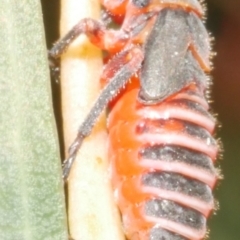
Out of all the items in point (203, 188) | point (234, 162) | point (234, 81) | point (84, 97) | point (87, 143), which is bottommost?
point (234, 162)

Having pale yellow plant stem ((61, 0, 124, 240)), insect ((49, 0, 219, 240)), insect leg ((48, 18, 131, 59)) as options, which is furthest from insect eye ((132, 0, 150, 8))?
pale yellow plant stem ((61, 0, 124, 240))

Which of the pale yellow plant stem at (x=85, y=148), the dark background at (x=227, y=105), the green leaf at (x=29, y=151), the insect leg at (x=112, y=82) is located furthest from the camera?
the dark background at (x=227, y=105)

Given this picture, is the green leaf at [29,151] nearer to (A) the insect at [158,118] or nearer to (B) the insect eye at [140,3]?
(A) the insect at [158,118]

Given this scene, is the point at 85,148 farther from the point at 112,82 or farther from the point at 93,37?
the point at 93,37

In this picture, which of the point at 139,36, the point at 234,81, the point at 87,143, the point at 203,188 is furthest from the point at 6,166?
the point at 234,81

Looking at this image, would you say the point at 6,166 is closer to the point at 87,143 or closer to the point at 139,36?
the point at 87,143

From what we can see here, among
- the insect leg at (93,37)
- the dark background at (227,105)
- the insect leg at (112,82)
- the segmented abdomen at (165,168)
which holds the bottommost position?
the dark background at (227,105)

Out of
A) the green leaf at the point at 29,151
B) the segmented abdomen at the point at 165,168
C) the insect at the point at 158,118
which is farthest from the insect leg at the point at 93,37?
the green leaf at the point at 29,151
